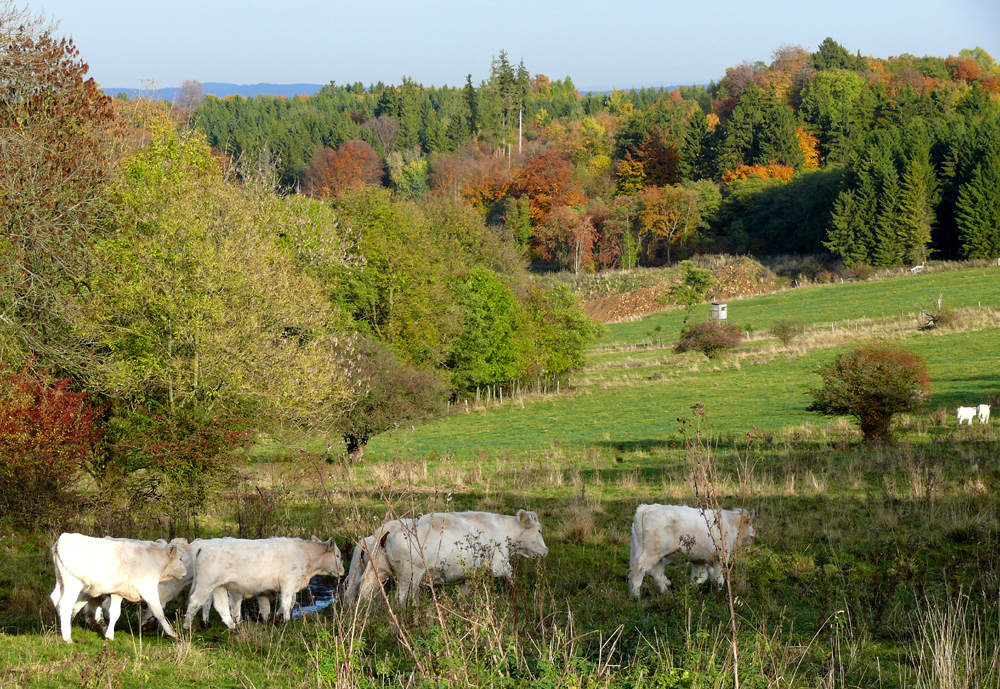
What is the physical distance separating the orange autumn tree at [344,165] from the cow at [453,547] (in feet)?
376

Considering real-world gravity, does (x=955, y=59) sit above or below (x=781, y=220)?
above

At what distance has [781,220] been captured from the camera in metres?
88.5

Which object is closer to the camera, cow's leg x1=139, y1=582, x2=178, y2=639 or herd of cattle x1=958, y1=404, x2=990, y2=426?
cow's leg x1=139, y1=582, x2=178, y2=639

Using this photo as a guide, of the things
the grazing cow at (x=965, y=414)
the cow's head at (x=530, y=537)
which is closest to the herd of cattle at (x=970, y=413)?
the grazing cow at (x=965, y=414)

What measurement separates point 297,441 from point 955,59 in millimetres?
139722

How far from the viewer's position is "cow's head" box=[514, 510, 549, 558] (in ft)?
35.3

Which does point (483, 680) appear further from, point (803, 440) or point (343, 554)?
point (803, 440)

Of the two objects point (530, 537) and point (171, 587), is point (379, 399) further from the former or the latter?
point (171, 587)

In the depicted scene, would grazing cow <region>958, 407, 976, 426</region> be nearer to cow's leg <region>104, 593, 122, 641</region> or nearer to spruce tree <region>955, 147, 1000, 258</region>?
cow's leg <region>104, 593, 122, 641</region>

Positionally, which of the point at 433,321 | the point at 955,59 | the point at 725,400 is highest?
the point at 955,59

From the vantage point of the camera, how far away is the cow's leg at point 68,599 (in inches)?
336

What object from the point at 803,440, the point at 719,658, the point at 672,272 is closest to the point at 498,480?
the point at 803,440

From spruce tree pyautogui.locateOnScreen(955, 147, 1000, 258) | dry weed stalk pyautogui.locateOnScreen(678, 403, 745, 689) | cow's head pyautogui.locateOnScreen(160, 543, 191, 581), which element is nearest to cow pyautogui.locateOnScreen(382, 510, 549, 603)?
cow's head pyautogui.locateOnScreen(160, 543, 191, 581)

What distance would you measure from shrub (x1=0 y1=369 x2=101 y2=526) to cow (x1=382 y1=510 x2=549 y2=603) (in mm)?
7047
